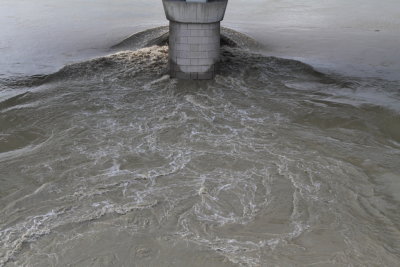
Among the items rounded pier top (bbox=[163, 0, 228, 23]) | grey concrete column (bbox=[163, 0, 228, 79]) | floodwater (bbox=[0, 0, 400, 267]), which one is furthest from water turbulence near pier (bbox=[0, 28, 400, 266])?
rounded pier top (bbox=[163, 0, 228, 23])

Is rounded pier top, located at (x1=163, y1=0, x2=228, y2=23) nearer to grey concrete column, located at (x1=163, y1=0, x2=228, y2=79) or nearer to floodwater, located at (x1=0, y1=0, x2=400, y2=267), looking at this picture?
grey concrete column, located at (x1=163, y1=0, x2=228, y2=79)

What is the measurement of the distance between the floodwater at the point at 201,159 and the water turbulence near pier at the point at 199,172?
1.4 inches

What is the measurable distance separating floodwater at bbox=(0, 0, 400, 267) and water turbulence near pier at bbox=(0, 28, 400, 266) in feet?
0.12

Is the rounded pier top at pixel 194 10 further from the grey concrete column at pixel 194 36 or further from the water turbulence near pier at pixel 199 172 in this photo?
the water turbulence near pier at pixel 199 172

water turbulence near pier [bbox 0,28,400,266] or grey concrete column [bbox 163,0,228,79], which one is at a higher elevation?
grey concrete column [bbox 163,0,228,79]

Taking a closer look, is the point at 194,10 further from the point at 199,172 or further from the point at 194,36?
the point at 199,172

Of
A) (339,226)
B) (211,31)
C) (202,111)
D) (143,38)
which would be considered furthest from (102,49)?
(339,226)

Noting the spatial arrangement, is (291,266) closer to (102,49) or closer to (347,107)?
(347,107)

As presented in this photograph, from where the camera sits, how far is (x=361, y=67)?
60.6 feet

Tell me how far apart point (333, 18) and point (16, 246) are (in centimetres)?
2695

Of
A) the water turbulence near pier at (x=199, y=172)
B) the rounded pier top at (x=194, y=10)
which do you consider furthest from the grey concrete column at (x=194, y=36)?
the water turbulence near pier at (x=199, y=172)

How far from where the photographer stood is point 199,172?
9945mm

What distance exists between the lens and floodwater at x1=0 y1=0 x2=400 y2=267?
7.55 metres

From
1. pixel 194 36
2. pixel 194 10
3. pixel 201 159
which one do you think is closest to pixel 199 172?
pixel 201 159
